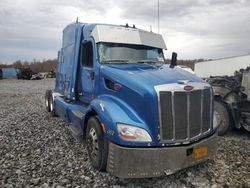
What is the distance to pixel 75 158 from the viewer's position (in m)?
6.17

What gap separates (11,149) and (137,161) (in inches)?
143

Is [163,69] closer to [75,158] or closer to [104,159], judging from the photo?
[104,159]

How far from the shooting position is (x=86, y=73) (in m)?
6.79

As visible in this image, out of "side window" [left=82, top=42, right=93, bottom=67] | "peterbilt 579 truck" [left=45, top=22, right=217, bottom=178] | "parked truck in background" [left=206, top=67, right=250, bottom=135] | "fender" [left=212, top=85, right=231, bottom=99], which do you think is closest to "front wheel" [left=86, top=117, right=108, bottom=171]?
"peterbilt 579 truck" [left=45, top=22, right=217, bottom=178]

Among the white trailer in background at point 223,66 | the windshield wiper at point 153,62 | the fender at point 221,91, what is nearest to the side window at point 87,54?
the windshield wiper at point 153,62

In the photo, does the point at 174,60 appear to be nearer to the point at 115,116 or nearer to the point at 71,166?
the point at 115,116

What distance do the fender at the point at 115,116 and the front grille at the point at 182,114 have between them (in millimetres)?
366

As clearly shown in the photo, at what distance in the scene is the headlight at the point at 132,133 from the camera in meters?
4.59

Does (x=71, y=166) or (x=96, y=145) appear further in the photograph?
(x=71, y=166)

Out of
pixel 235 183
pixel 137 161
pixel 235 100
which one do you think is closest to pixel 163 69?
pixel 137 161

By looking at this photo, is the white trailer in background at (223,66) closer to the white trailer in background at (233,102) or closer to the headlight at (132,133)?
the white trailer in background at (233,102)

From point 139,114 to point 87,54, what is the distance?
100 inches

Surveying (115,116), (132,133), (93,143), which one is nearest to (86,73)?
(93,143)

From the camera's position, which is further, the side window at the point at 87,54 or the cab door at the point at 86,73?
the side window at the point at 87,54
